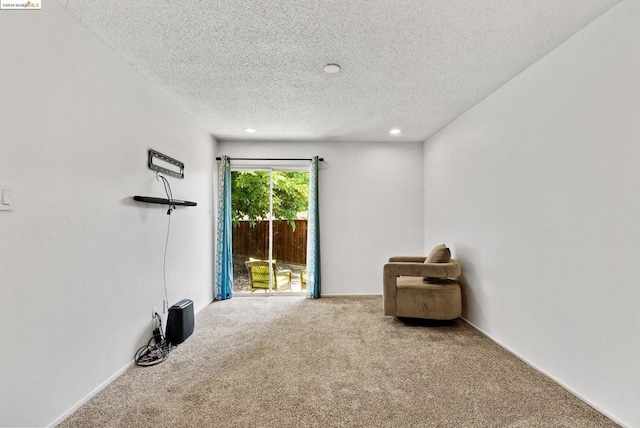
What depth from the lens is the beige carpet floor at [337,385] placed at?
1.77 metres

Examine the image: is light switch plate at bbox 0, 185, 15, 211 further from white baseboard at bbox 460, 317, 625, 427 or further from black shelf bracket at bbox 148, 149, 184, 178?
white baseboard at bbox 460, 317, 625, 427

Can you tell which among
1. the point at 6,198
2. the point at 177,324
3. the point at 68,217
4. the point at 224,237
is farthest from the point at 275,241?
the point at 6,198

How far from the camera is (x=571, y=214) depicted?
6.68 feet

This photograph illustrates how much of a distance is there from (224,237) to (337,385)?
3.04m

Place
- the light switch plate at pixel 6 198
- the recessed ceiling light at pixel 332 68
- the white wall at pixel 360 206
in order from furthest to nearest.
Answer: the white wall at pixel 360 206 < the recessed ceiling light at pixel 332 68 < the light switch plate at pixel 6 198

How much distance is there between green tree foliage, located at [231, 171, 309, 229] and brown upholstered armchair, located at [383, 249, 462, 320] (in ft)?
7.12

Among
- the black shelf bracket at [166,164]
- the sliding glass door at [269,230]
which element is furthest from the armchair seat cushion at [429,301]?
the black shelf bracket at [166,164]

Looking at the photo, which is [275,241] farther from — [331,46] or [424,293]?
[331,46]

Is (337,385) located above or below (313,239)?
below

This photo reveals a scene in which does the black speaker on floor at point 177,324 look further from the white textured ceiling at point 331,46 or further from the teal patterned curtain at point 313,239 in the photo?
the white textured ceiling at point 331,46

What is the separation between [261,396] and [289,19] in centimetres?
250

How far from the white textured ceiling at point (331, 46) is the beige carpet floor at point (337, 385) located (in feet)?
8.12

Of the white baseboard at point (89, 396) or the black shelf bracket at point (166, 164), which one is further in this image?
the black shelf bracket at point (166, 164)

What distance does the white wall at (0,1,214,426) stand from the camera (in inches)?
59.1
